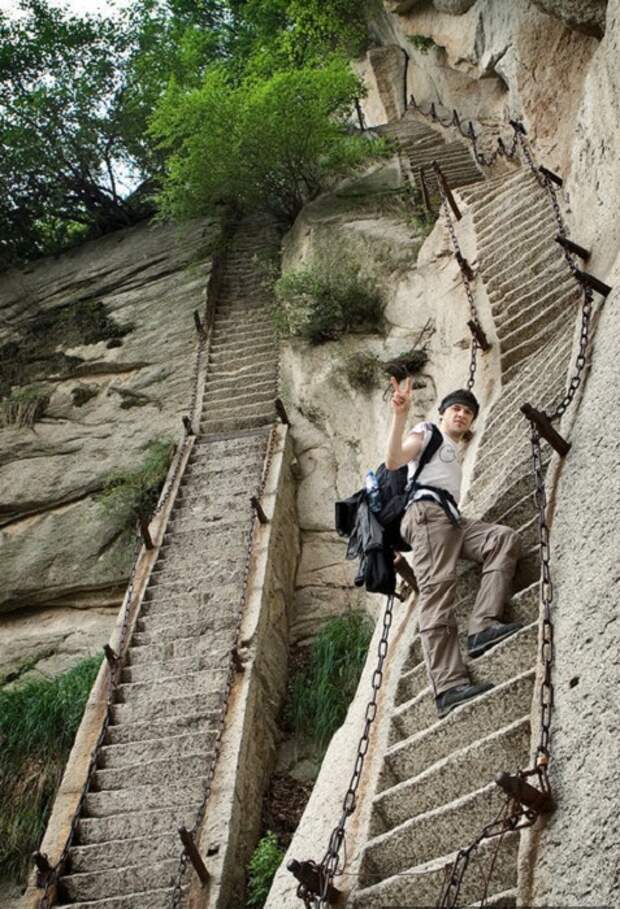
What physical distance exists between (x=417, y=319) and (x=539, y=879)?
9.58 m

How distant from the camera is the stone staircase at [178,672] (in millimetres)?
7430

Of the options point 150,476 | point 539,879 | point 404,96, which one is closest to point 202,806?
point 539,879

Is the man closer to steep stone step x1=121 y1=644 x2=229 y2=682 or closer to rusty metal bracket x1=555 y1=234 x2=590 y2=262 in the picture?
rusty metal bracket x1=555 y1=234 x2=590 y2=262

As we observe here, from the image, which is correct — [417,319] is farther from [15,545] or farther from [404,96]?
[404,96]

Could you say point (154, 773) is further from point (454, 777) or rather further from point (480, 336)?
point (480, 336)

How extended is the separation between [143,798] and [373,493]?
4.16 metres

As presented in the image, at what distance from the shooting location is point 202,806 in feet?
24.3

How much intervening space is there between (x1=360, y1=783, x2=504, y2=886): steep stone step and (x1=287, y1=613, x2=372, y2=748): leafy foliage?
178 inches

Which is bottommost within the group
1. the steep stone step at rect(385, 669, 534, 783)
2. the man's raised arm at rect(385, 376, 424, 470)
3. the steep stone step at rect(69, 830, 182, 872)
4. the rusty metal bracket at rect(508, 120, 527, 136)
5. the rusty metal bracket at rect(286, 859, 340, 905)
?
the rusty metal bracket at rect(286, 859, 340, 905)

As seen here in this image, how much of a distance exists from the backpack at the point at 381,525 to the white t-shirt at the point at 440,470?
32 millimetres

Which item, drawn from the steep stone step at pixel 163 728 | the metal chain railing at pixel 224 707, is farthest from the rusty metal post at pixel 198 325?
the steep stone step at pixel 163 728

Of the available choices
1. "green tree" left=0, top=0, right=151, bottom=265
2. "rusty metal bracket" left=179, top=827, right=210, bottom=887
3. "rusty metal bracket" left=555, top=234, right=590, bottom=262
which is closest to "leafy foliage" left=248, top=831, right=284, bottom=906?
"rusty metal bracket" left=179, top=827, right=210, bottom=887

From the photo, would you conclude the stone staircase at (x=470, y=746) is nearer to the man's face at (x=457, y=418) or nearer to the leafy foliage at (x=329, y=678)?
the man's face at (x=457, y=418)

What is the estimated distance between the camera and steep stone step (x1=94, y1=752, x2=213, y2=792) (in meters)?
8.04
